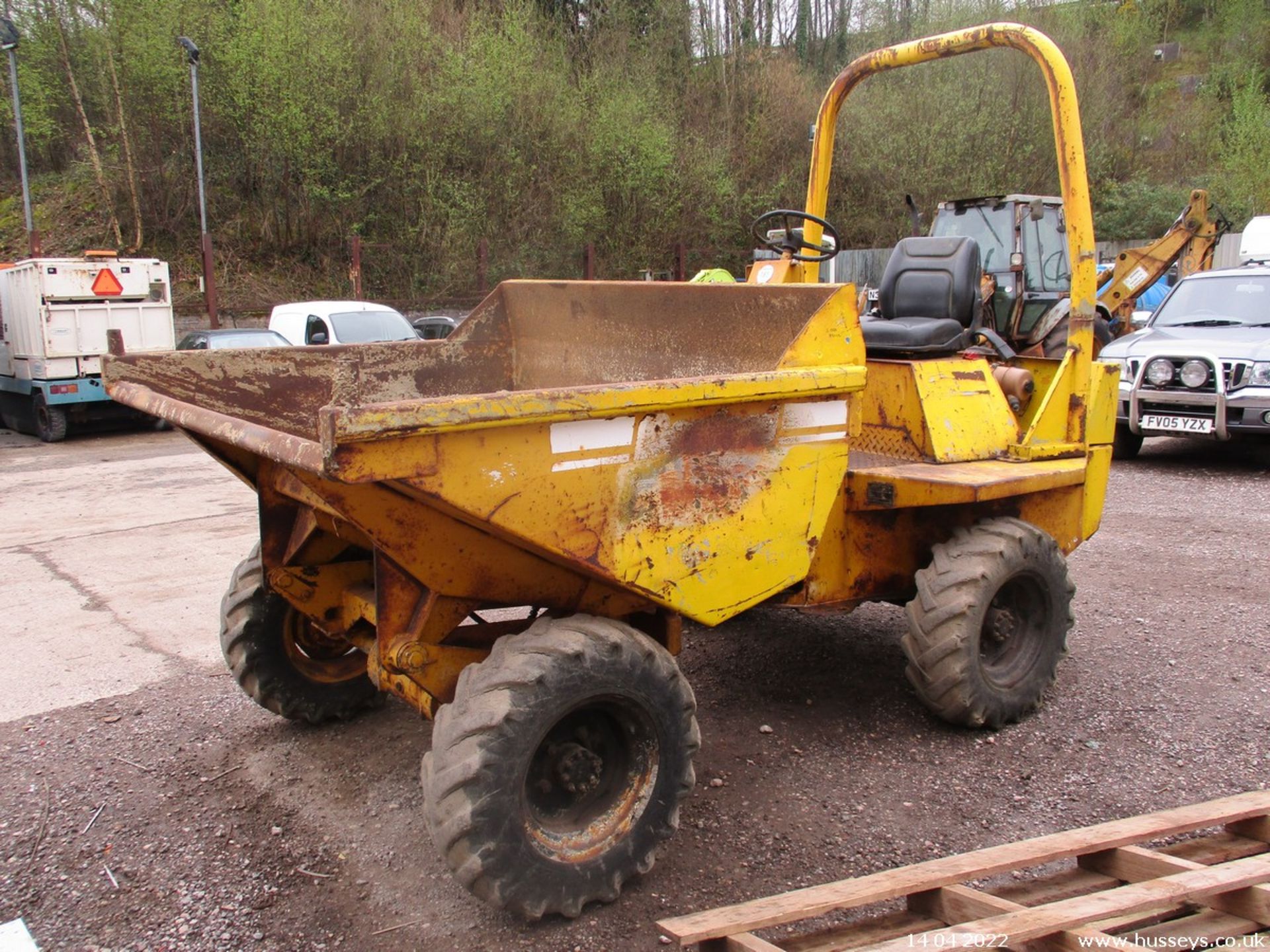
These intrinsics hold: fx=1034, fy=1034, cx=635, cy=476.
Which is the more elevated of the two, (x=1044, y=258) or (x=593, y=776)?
(x=1044, y=258)

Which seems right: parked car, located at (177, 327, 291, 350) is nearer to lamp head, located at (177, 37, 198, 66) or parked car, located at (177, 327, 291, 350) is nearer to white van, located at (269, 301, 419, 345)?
white van, located at (269, 301, 419, 345)

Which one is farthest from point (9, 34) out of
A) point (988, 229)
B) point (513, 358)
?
point (513, 358)

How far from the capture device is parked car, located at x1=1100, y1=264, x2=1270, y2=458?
867cm

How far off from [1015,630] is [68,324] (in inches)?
455

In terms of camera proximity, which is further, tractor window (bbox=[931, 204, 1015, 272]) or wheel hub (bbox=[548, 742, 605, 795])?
tractor window (bbox=[931, 204, 1015, 272])

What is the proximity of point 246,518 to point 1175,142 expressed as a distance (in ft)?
100

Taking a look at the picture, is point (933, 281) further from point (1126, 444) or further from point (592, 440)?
point (1126, 444)

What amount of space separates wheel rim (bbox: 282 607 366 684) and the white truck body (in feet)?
29.1

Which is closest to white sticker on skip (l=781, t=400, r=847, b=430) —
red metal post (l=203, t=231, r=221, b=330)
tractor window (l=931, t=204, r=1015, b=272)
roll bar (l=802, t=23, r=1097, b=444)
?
roll bar (l=802, t=23, r=1097, b=444)

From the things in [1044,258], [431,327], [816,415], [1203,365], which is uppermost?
[1044,258]

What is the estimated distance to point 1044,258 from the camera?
38.2 ft

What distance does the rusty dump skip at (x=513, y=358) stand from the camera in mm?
3396

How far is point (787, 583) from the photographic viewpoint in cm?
321

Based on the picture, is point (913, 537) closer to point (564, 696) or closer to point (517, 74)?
point (564, 696)
